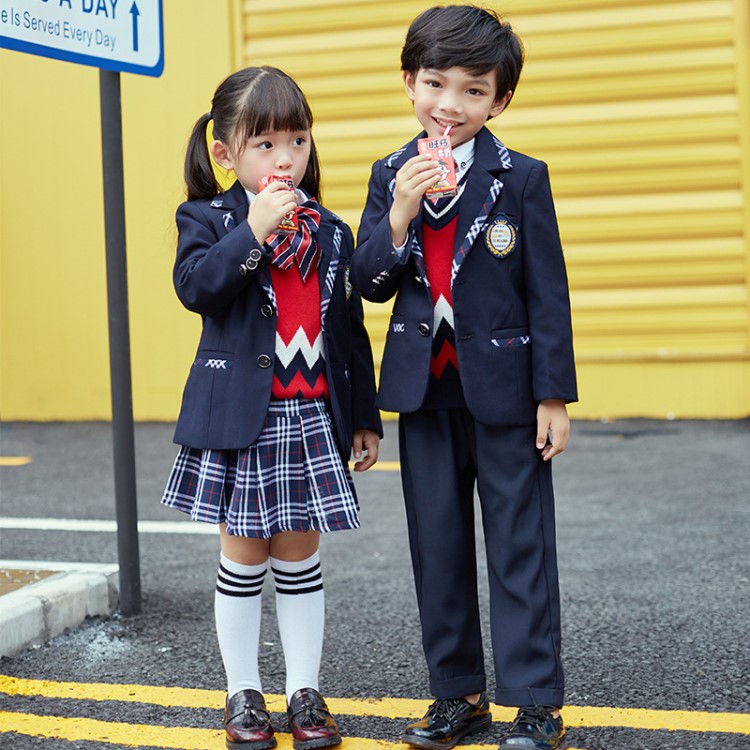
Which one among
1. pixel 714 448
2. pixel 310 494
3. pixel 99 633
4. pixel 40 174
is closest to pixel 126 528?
pixel 99 633

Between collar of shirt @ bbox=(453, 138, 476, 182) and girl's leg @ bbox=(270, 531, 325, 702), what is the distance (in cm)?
91

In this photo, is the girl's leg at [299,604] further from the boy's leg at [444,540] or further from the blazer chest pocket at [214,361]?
the blazer chest pocket at [214,361]

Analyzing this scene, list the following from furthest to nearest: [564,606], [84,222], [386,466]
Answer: [84,222] → [386,466] → [564,606]

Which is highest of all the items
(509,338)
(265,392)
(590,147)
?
(590,147)

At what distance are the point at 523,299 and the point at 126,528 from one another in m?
1.71

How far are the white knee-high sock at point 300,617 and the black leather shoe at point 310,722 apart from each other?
33 mm

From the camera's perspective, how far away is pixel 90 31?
11.4 feet

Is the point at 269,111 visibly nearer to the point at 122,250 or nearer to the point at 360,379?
the point at 360,379

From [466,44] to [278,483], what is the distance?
104cm

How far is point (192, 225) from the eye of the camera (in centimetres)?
268

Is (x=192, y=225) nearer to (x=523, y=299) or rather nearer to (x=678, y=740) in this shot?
(x=523, y=299)

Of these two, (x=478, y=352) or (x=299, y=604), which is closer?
(x=478, y=352)

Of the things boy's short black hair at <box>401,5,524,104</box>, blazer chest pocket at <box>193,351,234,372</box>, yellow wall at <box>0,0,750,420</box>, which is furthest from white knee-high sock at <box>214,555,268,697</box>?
yellow wall at <box>0,0,750,420</box>

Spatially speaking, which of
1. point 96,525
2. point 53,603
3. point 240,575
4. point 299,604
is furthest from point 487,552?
point 96,525
